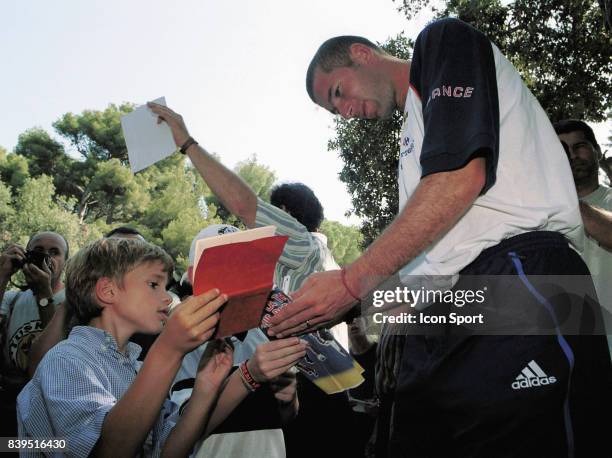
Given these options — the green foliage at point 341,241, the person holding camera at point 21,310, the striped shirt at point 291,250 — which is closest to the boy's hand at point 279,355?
the striped shirt at point 291,250

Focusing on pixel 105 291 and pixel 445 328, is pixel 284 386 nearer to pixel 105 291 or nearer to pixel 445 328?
pixel 105 291

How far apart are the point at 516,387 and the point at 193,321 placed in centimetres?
80

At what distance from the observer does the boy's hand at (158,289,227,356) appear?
4.56 ft

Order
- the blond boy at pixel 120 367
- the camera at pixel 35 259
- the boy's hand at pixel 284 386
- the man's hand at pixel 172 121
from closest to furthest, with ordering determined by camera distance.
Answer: the blond boy at pixel 120 367
the boy's hand at pixel 284 386
the man's hand at pixel 172 121
the camera at pixel 35 259

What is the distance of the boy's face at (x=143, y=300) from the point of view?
221 cm

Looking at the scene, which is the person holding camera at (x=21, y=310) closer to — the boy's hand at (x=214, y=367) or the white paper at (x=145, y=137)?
the white paper at (x=145, y=137)

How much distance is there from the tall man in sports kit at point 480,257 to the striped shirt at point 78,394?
653 mm

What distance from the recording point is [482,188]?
4.62 ft

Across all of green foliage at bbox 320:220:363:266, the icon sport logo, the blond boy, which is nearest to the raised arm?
the blond boy

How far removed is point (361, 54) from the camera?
214 cm

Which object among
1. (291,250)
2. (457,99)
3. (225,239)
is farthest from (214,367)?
(457,99)

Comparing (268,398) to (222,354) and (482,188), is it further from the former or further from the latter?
(482,188)

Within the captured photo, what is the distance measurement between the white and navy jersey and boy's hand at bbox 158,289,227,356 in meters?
0.59

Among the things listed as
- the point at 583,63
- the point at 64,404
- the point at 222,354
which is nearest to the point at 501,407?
the point at 222,354
